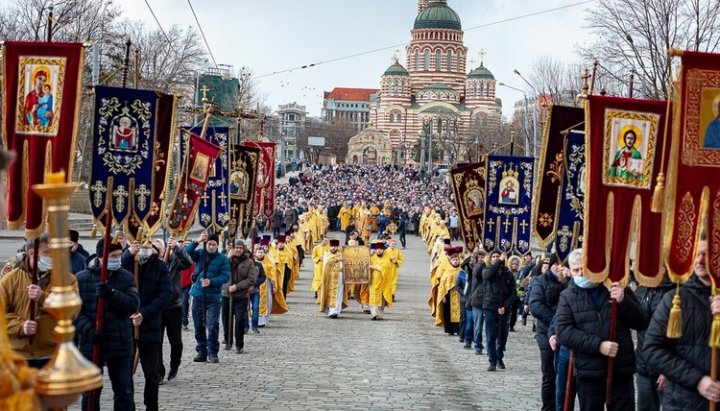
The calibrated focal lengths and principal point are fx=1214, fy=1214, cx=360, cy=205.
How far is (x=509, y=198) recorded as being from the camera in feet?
59.6

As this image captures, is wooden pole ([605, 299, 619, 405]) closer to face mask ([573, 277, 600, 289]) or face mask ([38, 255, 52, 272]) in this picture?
face mask ([573, 277, 600, 289])

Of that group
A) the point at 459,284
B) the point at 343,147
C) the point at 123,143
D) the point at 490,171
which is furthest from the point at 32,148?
the point at 343,147

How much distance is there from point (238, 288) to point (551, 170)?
227 inches

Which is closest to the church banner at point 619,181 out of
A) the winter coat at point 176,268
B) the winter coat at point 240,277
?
the winter coat at point 176,268

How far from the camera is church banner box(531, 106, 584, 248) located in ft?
39.4

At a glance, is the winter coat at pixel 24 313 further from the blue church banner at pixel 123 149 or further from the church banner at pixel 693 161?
the church banner at pixel 693 161

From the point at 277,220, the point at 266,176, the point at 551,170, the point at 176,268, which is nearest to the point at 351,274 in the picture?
the point at 266,176

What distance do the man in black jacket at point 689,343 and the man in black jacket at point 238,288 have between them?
976 centimetres

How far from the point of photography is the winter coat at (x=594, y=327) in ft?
28.7

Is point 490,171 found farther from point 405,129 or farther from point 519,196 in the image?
point 405,129

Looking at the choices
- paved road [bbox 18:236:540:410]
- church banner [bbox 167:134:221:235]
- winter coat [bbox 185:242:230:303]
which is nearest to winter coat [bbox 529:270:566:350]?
paved road [bbox 18:236:540:410]

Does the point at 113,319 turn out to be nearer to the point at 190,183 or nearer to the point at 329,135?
the point at 190,183

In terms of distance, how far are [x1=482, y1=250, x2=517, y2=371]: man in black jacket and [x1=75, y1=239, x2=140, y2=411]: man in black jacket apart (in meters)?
7.00

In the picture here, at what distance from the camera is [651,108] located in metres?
9.22
